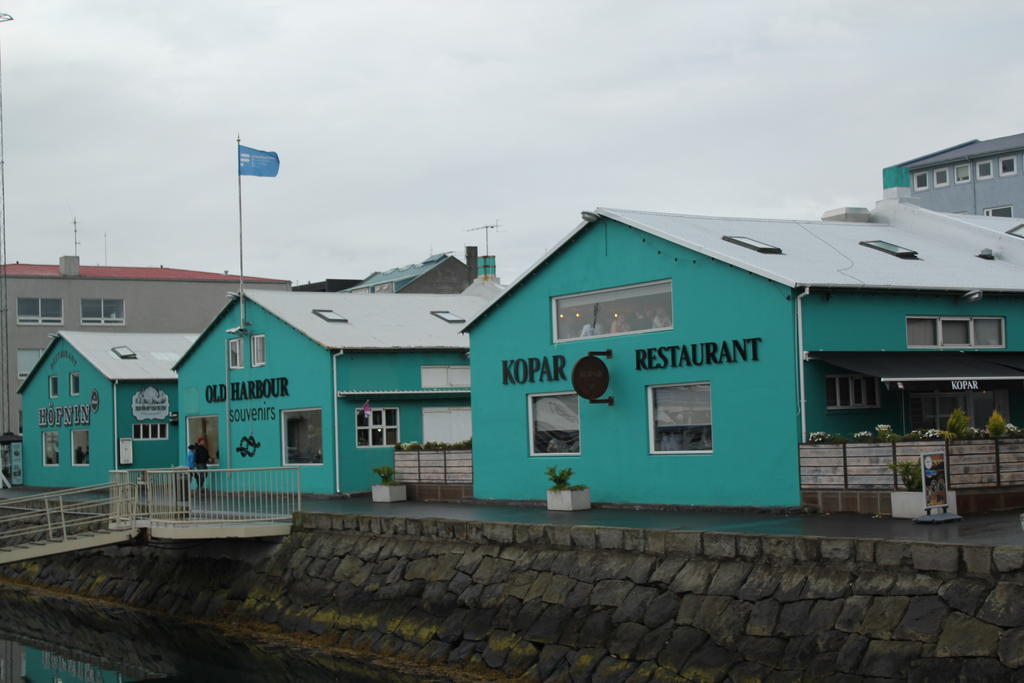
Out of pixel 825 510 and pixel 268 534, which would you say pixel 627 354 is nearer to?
pixel 825 510

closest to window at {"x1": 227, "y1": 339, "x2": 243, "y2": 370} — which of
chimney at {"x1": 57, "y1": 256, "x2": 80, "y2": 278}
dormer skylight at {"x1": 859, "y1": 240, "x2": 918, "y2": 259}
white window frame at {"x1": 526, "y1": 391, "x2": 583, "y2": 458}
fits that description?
white window frame at {"x1": 526, "y1": 391, "x2": 583, "y2": 458}

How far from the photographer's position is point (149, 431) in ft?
140

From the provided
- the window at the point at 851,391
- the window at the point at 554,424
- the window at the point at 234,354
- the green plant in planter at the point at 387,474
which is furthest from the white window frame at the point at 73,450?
the window at the point at 851,391

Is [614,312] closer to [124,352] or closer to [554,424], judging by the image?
[554,424]

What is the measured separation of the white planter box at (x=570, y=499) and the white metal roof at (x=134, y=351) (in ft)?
67.9

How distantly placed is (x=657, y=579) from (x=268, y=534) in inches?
387

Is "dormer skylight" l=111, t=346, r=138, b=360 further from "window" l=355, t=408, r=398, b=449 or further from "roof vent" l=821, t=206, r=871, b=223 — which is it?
"roof vent" l=821, t=206, r=871, b=223

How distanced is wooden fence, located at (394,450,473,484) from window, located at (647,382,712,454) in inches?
223

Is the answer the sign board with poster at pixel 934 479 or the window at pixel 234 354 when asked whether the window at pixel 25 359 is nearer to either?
the window at pixel 234 354

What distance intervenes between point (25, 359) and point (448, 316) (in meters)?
34.6

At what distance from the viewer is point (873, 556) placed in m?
14.1

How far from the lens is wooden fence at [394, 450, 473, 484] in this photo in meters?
28.0

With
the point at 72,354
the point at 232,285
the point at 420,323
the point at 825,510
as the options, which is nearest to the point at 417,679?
the point at 825,510

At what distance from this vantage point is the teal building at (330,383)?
3173 cm
